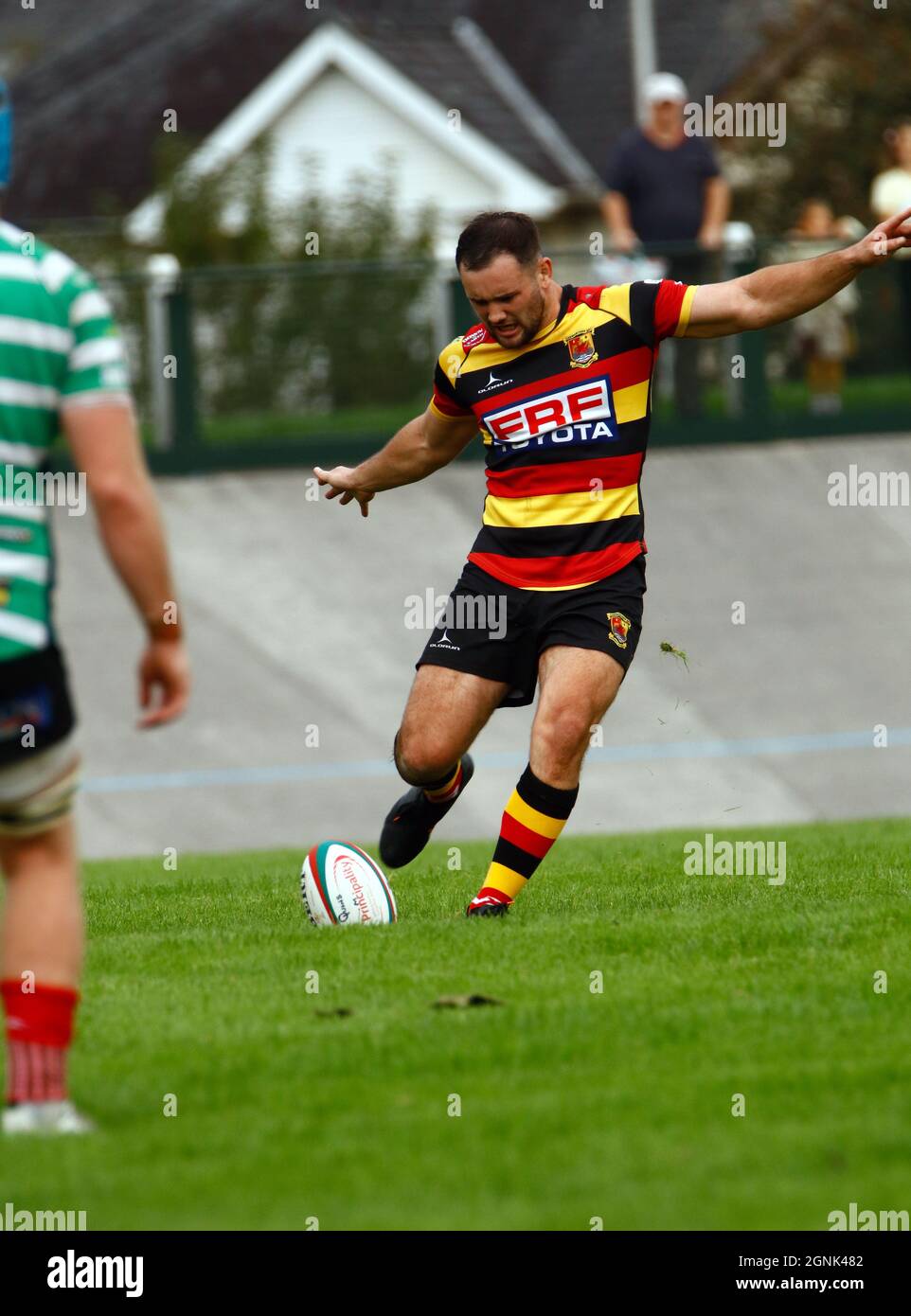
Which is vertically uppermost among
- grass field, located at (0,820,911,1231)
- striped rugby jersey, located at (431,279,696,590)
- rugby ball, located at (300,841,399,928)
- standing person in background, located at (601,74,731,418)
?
standing person in background, located at (601,74,731,418)

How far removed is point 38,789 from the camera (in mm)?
4344

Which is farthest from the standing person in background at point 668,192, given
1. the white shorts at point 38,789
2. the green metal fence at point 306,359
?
the white shorts at point 38,789

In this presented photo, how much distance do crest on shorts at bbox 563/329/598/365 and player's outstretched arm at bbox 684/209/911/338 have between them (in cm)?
34

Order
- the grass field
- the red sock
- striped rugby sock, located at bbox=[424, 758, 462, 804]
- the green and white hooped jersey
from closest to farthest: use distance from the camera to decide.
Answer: the grass field < the green and white hooped jersey < the red sock < striped rugby sock, located at bbox=[424, 758, 462, 804]

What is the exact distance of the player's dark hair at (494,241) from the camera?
7.15 metres

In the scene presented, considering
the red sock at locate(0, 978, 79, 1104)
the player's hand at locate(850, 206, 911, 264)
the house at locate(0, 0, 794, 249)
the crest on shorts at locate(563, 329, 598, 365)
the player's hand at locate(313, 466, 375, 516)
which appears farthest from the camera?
the house at locate(0, 0, 794, 249)

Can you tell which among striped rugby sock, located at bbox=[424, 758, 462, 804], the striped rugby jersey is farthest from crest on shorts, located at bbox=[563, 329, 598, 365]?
striped rugby sock, located at bbox=[424, 758, 462, 804]

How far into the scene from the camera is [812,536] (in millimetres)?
19328

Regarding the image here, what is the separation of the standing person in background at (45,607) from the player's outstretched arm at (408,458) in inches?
141

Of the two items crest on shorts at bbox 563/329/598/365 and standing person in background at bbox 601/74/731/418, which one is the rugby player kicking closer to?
crest on shorts at bbox 563/329/598/365

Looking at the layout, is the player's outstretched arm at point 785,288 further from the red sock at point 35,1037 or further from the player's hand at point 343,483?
the red sock at point 35,1037

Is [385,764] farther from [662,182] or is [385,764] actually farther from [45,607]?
[45,607]

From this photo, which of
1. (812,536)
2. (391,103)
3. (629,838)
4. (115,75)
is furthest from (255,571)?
(115,75)

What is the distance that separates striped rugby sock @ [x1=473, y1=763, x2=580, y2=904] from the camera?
7.26 metres
